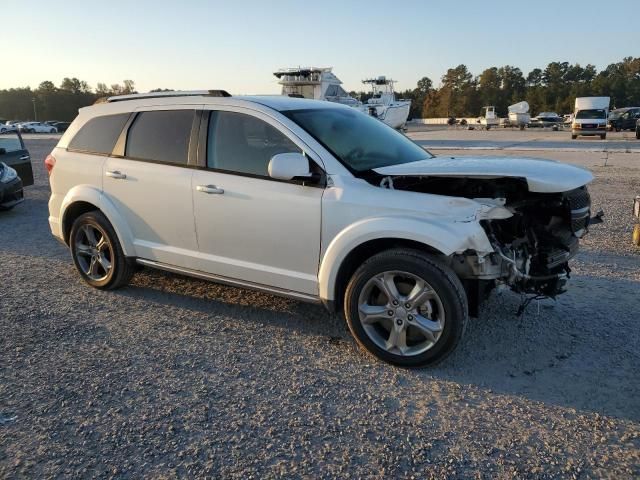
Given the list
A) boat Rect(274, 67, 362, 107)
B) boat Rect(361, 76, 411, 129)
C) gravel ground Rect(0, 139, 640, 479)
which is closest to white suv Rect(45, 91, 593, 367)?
gravel ground Rect(0, 139, 640, 479)

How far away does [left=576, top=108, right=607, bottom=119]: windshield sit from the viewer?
37.6 m

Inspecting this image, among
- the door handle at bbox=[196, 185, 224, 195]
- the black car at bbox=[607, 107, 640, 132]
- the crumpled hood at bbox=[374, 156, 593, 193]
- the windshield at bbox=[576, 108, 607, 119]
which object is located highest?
the crumpled hood at bbox=[374, 156, 593, 193]

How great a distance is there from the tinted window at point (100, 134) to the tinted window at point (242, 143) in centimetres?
122

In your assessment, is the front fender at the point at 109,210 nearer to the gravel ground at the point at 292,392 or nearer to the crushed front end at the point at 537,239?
the gravel ground at the point at 292,392

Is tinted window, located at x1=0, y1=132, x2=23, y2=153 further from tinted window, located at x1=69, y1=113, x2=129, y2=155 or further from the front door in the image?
the front door

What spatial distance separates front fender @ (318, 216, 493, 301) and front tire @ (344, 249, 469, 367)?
0.13 metres

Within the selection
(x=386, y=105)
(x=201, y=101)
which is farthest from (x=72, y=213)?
(x=386, y=105)

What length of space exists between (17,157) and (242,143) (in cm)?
796

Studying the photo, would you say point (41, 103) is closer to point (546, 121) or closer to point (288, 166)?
point (546, 121)

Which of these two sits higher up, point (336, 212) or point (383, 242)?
point (336, 212)

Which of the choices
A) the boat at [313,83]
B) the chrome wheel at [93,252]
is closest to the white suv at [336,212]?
the chrome wheel at [93,252]

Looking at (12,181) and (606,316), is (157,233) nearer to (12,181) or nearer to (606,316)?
(606,316)

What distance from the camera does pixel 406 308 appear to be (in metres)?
3.68

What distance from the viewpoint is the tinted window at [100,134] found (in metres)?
5.20
